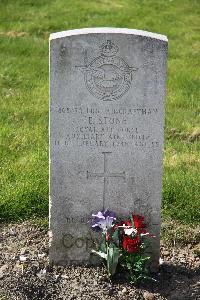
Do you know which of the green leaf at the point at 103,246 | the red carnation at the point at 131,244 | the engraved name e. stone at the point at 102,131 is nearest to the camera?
the engraved name e. stone at the point at 102,131

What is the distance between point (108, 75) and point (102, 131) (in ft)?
1.31

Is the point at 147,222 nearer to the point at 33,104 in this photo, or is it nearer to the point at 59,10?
the point at 33,104

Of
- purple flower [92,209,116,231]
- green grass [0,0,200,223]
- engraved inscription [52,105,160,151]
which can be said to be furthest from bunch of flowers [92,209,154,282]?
green grass [0,0,200,223]

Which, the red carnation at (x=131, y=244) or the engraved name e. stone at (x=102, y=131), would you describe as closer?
the engraved name e. stone at (x=102, y=131)

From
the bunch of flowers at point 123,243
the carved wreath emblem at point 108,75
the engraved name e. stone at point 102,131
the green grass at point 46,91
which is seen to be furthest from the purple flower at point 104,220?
the green grass at point 46,91

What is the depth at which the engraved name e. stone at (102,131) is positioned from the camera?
4.17m

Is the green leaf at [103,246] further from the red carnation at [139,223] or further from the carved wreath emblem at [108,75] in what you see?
the carved wreath emblem at [108,75]

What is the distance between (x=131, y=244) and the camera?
427 cm

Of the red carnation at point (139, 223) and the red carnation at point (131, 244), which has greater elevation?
the red carnation at point (139, 223)

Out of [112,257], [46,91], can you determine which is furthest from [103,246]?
[46,91]

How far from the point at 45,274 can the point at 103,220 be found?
2.07 ft

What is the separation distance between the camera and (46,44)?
1044 cm

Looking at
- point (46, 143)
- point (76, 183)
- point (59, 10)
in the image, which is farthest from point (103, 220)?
point (59, 10)

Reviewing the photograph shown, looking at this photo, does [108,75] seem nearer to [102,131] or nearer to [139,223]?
[102,131]
